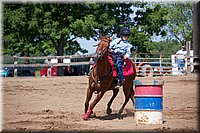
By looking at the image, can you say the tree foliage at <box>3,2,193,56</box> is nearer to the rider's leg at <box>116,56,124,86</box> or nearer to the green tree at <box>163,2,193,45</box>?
the green tree at <box>163,2,193,45</box>

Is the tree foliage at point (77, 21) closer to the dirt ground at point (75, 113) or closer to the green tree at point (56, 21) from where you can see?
the green tree at point (56, 21)

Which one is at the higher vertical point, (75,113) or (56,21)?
(56,21)

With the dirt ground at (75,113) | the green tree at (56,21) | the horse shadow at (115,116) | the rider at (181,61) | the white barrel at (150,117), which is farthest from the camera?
the green tree at (56,21)

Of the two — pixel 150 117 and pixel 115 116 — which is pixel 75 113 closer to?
pixel 115 116

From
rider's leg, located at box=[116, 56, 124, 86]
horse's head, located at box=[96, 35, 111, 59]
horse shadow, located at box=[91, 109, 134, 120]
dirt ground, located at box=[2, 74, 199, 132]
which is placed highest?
horse's head, located at box=[96, 35, 111, 59]

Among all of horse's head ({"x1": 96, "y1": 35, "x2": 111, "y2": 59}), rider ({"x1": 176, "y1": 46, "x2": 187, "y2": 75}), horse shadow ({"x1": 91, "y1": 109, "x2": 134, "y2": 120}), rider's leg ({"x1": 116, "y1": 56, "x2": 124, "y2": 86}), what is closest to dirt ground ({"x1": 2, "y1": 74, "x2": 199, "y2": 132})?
horse shadow ({"x1": 91, "y1": 109, "x2": 134, "y2": 120})

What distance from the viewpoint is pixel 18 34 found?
115ft

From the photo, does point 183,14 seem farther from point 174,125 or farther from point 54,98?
point 174,125

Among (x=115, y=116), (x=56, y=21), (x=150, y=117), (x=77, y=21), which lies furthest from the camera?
(x=56, y=21)

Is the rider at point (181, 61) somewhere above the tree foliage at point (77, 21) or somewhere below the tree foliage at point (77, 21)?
below

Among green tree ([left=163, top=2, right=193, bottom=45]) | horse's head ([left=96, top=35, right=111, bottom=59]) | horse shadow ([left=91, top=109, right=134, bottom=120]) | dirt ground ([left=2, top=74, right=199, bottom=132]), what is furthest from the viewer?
green tree ([left=163, top=2, right=193, bottom=45])

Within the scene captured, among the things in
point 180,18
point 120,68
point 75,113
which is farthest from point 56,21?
point 120,68

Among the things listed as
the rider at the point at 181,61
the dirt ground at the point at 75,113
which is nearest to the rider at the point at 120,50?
the dirt ground at the point at 75,113

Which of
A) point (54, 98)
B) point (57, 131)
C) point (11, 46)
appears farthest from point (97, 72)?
point (11, 46)
